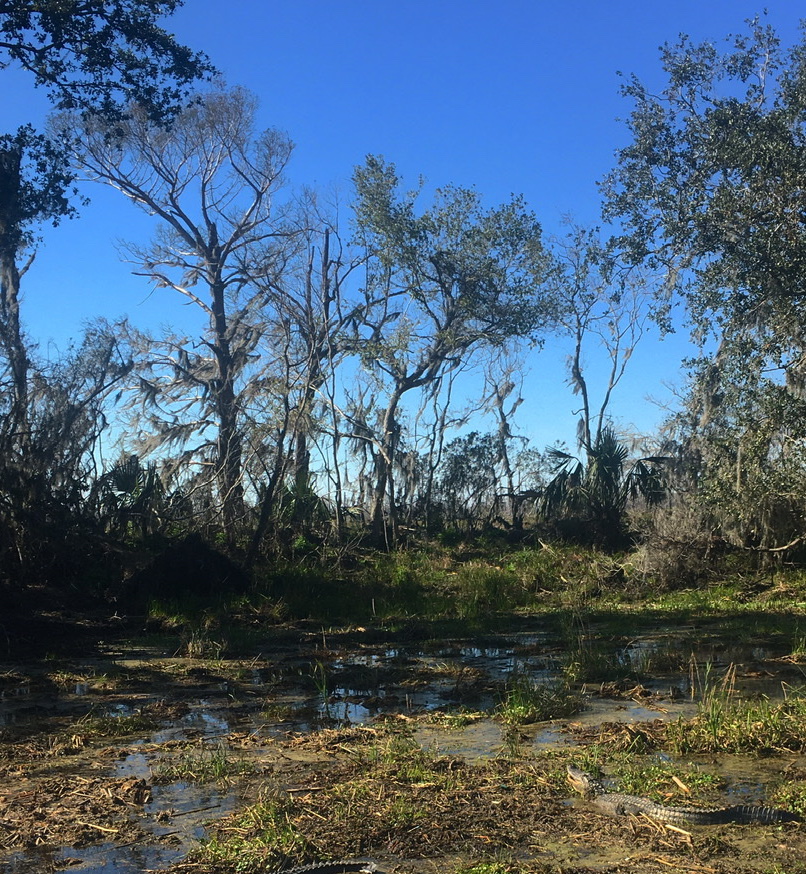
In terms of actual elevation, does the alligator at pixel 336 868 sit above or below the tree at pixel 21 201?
below

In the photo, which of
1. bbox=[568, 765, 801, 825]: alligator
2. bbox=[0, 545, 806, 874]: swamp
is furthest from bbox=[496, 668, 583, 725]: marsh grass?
bbox=[568, 765, 801, 825]: alligator

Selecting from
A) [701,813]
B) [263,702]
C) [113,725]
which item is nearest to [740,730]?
[701,813]

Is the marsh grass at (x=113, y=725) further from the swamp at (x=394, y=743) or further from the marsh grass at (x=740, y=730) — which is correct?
the marsh grass at (x=740, y=730)

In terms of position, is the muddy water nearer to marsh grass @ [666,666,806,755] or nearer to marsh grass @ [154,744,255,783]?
marsh grass @ [154,744,255,783]

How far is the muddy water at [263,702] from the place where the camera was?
5191 millimetres

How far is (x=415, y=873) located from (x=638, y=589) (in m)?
12.3

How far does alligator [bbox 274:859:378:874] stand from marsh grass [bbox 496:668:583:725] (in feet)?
10.1

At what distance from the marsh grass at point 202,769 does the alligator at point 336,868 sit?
1663mm

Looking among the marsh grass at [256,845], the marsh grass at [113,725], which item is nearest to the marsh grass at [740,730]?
the marsh grass at [256,845]

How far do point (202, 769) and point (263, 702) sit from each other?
2.35 metres

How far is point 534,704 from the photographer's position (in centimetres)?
734

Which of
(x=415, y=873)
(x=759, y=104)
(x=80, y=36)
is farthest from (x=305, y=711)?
(x=759, y=104)

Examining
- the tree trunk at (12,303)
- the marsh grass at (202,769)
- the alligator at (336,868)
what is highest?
the tree trunk at (12,303)

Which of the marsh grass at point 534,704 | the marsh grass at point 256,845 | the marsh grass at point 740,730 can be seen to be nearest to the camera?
the marsh grass at point 256,845
